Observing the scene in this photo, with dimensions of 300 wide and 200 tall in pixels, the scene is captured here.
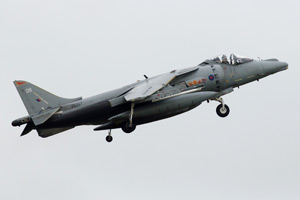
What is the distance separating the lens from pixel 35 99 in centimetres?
3394

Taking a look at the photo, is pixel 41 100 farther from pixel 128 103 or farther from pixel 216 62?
pixel 216 62

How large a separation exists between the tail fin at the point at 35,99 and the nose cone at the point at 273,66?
33.7 ft

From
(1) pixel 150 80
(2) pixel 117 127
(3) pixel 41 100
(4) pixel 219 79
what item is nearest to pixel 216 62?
(4) pixel 219 79

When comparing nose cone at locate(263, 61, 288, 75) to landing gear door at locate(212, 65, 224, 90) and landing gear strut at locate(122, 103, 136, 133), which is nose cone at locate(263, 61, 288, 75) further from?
landing gear strut at locate(122, 103, 136, 133)

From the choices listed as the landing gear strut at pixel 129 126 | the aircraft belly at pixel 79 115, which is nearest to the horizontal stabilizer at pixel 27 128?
the aircraft belly at pixel 79 115

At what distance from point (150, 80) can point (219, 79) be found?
3.42 metres

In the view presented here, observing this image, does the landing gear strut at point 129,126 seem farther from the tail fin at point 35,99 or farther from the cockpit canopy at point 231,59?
the cockpit canopy at point 231,59

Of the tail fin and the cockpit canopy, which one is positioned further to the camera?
the cockpit canopy

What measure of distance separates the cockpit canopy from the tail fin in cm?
796

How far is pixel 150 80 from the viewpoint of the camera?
35.0 meters

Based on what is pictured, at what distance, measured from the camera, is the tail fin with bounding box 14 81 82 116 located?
33.8 metres

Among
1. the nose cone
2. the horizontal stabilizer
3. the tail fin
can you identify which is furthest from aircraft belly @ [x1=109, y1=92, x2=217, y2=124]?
the nose cone

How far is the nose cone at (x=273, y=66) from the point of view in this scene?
3609cm

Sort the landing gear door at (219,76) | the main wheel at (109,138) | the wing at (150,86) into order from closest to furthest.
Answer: the wing at (150,86)
the landing gear door at (219,76)
the main wheel at (109,138)
